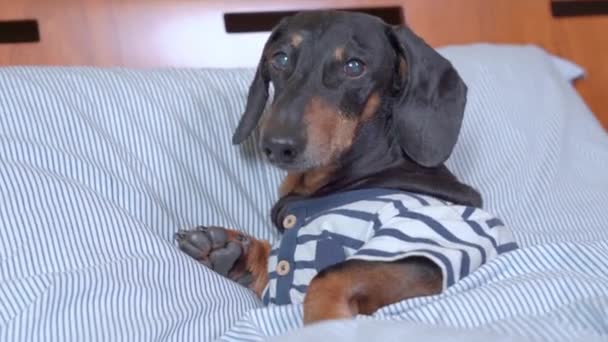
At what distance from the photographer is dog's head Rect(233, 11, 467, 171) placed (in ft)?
4.38

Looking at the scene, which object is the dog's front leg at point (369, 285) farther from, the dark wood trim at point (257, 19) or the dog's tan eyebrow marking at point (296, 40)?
the dark wood trim at point (257, 19)

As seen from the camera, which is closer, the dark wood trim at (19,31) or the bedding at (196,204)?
the bedding at (196,204)

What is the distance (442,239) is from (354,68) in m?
0.33

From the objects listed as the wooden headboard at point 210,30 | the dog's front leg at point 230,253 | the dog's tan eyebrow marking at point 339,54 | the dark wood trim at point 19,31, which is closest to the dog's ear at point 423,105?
the dog's tan eyebrow marking at point 339,54

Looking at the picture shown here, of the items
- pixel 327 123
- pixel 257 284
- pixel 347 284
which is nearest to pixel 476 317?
pixel 347 284

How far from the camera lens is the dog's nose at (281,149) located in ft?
4.24

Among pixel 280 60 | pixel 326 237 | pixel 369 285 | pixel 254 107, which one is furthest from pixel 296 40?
pixel 369 285

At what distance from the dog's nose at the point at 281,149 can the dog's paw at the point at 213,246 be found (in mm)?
208

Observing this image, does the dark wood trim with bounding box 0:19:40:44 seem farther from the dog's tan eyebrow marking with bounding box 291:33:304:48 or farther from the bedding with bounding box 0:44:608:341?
the dog's tan eyebrow marking with bounding box 291:33:304:48

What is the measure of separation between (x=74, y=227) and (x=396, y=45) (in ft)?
2.03

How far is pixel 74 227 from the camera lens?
4.46 ft

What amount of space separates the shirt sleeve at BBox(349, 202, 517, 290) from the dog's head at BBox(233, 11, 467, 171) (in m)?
0.15

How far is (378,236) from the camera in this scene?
4.07 ft

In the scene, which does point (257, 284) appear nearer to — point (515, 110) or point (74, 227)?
point (74, 227)
